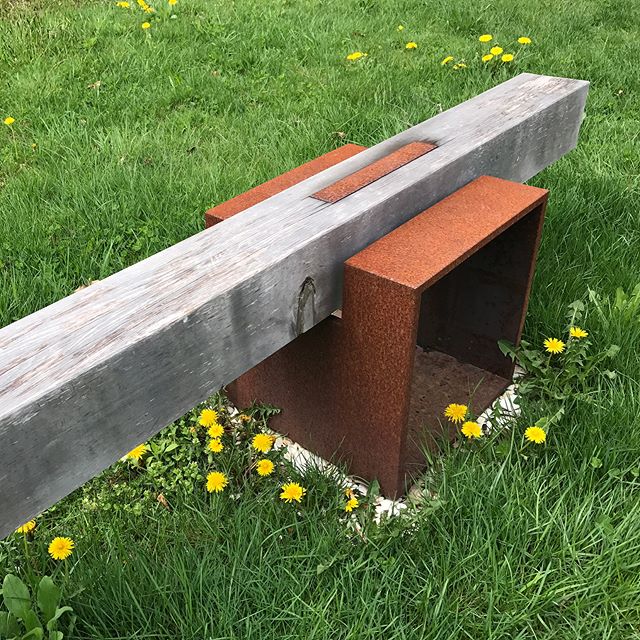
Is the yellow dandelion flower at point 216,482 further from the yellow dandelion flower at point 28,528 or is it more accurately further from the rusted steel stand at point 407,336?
the yellow dandelion flower at point 28,528

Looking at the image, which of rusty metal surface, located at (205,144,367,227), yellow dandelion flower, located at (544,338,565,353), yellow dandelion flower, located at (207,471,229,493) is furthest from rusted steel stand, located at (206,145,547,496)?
yellow dandelion flower, located at (207,471,229,493)

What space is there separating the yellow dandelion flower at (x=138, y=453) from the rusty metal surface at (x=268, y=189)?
2.20 feet

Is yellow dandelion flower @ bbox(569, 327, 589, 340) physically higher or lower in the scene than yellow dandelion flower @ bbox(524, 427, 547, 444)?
higher

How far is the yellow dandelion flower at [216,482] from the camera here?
188 cm

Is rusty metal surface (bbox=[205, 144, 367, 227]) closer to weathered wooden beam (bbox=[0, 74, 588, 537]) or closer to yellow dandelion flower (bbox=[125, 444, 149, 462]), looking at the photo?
weathered wooden beam (bbox=[0, 74, 588, 537])

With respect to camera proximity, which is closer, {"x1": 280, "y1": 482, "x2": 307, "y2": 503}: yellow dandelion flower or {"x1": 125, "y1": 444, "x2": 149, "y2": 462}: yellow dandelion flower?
{"x1": 280, "y1": 482, "x2": 307, "y2": 503}: yellow dandelion flower

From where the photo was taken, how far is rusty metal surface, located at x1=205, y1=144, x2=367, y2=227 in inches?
81.8

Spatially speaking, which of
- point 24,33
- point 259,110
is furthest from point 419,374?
point 24,33

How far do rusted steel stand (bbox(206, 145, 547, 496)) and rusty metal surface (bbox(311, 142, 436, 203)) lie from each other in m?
0.03

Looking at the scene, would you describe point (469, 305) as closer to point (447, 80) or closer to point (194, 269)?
point (194, 269)

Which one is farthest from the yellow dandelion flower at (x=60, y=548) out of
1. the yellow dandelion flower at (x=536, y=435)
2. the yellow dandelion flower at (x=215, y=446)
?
the yellow dandelion flower at (x=536, y=435)

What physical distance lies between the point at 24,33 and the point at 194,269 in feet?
13.5

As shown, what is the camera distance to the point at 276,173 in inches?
135

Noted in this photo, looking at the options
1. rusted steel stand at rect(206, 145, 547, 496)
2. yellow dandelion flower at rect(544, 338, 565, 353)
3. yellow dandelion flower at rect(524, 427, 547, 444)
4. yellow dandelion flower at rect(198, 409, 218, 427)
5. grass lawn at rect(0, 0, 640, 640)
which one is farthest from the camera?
yellow dandelion flower at rect(544, 338, 565, 353)
